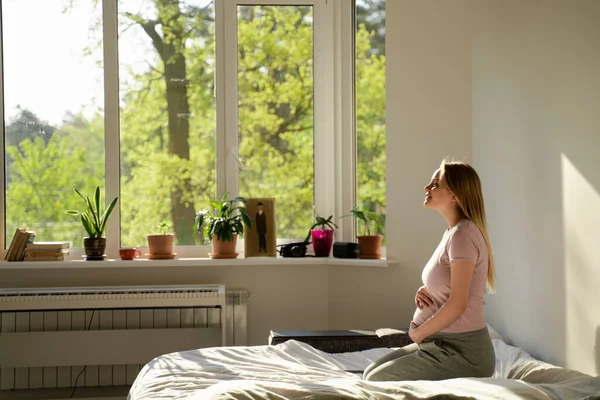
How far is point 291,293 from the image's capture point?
4398mm

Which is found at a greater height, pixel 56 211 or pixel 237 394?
pixel 56 211

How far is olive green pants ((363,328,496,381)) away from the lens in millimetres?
2496

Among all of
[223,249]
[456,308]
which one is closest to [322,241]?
[223,249]

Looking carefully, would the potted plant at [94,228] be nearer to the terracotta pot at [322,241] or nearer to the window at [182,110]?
the window at [182,110]

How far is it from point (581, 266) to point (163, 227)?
2.58 m

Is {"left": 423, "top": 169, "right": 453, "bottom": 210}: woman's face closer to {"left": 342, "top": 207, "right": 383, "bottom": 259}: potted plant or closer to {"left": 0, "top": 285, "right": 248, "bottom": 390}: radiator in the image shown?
{"left": 342, "top": 207, "right": 383, "bottom": 259}: potted plant

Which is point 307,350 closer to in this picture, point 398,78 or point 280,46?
point 398,78

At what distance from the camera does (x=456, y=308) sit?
246cm

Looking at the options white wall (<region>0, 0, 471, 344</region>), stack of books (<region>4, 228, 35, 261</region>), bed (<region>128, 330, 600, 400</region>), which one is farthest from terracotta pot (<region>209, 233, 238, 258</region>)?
bed (<region>128, 330, 600, 400</region>)

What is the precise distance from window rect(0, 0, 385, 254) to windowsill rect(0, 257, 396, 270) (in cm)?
24

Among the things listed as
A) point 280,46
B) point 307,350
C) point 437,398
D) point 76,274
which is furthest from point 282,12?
point 437,398

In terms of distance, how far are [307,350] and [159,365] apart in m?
0.63

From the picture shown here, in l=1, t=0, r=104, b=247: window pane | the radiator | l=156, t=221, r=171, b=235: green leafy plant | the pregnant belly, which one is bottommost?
the radiator

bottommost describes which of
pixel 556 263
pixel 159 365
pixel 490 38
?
pixel 159 365
